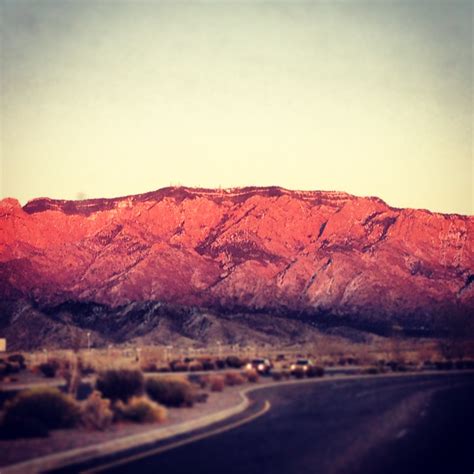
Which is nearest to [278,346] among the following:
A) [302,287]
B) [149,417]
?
[302,287]

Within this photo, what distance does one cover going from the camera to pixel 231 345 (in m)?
91.4

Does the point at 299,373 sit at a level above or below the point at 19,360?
above

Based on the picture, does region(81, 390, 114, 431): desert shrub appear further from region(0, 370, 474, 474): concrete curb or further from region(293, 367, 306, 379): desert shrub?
region(293, 367, 306, 379): desert shrub

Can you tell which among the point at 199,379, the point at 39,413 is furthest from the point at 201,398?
the point at 199,379

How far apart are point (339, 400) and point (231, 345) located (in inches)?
2312

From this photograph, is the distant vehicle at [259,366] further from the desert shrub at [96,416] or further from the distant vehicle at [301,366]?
the desert shrub at [96,416]

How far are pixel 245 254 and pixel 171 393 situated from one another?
7586cm

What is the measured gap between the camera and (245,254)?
4171 inches

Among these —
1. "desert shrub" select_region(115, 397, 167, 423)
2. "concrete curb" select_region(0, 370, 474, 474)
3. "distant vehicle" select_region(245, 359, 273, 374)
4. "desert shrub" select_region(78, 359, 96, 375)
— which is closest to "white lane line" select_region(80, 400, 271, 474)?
"concrete curb" select_region(0, 370, 474, 474)

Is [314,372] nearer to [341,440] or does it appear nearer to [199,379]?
[199,379]

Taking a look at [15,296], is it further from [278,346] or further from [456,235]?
[456,235]

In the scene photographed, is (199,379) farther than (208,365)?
No

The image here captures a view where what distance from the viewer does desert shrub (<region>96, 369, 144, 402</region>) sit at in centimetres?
3009

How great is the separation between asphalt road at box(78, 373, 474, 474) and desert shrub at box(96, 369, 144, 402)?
161 inches
